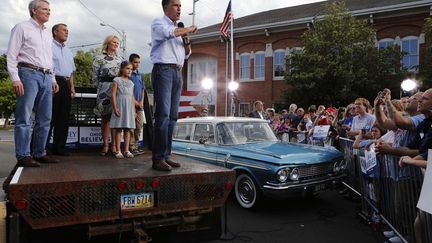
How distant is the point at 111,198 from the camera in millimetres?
3271

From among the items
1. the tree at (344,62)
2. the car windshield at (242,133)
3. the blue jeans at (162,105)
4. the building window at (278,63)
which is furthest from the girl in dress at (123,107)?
the building window at (278,63)

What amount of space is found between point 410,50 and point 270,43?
358 inches

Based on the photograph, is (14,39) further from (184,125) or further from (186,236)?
(184,125)

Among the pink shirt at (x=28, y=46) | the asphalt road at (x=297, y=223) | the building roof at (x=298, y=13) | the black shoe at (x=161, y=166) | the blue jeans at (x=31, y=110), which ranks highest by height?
the building roof at (x=298, y=13)

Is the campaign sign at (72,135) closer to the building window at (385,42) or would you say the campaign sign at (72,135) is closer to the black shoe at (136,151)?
the black shoe at (136,151)

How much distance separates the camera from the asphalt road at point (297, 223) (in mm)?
5071

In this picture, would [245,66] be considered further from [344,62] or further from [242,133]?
[242,133]

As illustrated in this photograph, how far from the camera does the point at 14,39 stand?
3.97 metres

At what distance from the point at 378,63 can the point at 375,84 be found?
1.09 m

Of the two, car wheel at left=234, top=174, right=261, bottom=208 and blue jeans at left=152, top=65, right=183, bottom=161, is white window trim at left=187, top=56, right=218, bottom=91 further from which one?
blue jeans at left=152, top=65, right=183, bottom=161

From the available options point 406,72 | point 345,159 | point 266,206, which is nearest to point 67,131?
point 266,206

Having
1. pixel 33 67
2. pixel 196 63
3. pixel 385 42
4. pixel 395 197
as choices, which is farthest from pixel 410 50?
pixel 33 67

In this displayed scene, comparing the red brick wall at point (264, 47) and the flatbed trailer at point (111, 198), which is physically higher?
the red brick wall at point (264, 47)

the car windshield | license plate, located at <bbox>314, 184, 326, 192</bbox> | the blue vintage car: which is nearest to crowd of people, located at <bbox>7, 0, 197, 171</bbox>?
the blue vintage car
